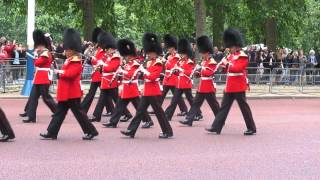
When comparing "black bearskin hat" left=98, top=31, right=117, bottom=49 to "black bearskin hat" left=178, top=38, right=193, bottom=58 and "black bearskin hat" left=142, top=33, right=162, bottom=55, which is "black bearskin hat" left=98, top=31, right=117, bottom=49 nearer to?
"black bearskin hat" left=178, top=38, right=193, bottom=58

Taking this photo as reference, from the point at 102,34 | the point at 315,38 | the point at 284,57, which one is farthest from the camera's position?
the point at 315,38

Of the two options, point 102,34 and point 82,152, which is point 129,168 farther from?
point 102,34

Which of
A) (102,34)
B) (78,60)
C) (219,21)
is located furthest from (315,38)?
(78,60)

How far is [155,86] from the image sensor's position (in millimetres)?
11859

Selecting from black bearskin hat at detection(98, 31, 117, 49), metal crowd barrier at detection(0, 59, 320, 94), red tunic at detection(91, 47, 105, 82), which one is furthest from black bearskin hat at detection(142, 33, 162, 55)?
metal crowd barrier at detection(0, 59, 320, 94)

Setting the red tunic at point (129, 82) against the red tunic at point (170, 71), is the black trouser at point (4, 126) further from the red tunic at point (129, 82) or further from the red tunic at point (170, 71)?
the red tunic at point (170, 71)

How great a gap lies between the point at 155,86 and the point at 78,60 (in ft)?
4.60

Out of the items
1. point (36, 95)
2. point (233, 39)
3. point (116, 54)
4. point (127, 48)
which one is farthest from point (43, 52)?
point (233, 39)

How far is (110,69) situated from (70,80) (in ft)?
7.76

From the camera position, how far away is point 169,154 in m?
10.0

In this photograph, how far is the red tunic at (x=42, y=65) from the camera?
1328 cm

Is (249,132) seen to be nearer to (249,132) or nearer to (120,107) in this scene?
(249,132)

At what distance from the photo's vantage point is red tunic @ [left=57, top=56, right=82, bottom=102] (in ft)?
36.9

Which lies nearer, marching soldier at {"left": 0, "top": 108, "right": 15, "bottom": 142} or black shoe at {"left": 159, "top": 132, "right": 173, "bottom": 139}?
marching soldier at {"left": 0, "top": 108, "right": 15, "bottom": 142}
